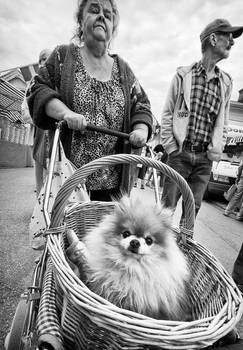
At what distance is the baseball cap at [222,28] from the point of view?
91.9 inches

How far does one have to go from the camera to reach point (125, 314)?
736 mm

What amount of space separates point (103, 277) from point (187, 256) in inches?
21.4

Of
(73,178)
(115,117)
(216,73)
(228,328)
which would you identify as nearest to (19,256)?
(115,117)

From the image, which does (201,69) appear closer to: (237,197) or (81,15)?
(81,15)

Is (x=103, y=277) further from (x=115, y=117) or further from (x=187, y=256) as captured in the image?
(x=115, y=117)

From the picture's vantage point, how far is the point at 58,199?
100 cm

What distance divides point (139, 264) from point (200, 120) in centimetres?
180

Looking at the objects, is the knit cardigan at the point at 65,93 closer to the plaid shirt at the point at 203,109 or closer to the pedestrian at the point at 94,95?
the pedestrian at the point at 94,95

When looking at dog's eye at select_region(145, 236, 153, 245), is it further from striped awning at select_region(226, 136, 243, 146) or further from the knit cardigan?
striped awning at select_region(226, 136, 243, 146)

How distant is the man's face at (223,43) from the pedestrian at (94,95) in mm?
1115

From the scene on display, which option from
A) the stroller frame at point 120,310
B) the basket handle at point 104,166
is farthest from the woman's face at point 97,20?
the basket handle at point 104,166

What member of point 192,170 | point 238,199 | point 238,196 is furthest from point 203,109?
point 238,199

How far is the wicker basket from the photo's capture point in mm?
697

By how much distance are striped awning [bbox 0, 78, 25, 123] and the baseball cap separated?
226 inches
